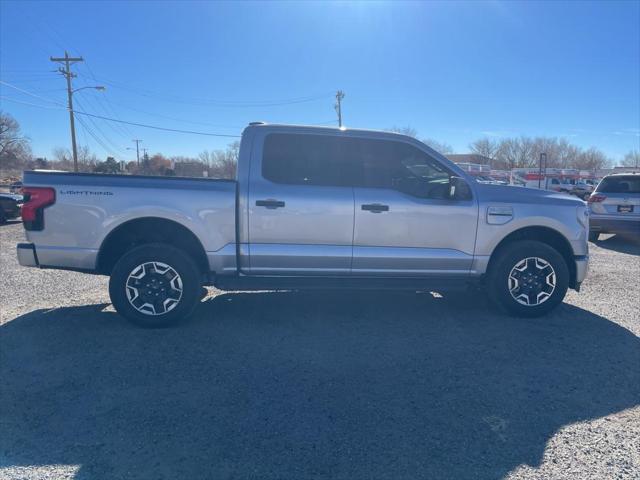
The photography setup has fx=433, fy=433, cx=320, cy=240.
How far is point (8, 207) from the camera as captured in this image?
47.0ft

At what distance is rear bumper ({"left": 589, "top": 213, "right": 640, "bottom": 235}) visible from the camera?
10547 mm

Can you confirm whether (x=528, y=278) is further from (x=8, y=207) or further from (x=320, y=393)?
(x=8, y=207)

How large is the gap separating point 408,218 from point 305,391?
224 cm

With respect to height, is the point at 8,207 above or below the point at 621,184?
below

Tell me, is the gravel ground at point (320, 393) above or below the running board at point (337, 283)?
below

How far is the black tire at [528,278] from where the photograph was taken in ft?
15.9

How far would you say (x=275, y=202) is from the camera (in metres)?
4.53

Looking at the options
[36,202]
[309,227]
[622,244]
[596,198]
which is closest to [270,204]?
Result: [309,227]

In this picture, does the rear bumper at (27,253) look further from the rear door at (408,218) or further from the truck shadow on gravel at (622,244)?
the truck shadow on gravel at (622,244)

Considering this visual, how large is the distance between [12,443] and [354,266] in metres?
3.22

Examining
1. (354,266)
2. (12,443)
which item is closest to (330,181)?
(354,266)

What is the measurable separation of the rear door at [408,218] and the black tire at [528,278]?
361mm

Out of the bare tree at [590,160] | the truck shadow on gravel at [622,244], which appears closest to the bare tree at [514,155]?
the bare tree at [590,160]

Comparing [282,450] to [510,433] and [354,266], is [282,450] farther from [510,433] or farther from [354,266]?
[354,266]
